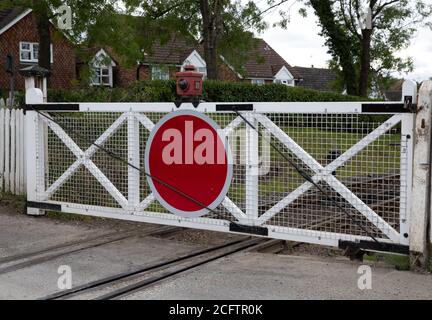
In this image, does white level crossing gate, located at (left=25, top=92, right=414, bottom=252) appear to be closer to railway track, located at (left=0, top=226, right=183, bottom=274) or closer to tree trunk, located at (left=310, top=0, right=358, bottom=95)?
railway track, located at (left=0, top=226, right=183, bottom=274)

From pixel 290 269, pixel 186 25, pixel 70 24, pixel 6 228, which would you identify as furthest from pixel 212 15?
pixel 290 269

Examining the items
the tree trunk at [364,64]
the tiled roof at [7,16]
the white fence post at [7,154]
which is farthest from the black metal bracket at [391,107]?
the tiled roof at [7,16]

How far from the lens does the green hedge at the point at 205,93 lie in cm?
1622

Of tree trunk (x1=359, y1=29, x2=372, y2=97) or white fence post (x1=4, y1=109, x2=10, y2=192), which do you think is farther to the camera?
tree trunk (x1=359, y1=29, x2=372, y2=97)

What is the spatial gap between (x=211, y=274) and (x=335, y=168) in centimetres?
162

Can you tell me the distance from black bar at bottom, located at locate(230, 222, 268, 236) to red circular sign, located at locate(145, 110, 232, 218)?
0.32 m

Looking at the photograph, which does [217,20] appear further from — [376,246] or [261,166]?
[376,246]

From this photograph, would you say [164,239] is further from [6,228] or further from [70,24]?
[70,24]

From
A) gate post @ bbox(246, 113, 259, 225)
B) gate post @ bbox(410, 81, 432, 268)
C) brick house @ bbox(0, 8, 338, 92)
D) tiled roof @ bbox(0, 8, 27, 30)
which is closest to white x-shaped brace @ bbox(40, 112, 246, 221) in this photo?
gate post @ bbox(246, 113, 259, 225)

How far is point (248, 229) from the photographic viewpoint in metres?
6.55

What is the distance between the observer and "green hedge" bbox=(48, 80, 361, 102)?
16219mm

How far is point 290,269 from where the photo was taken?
19.4ft
